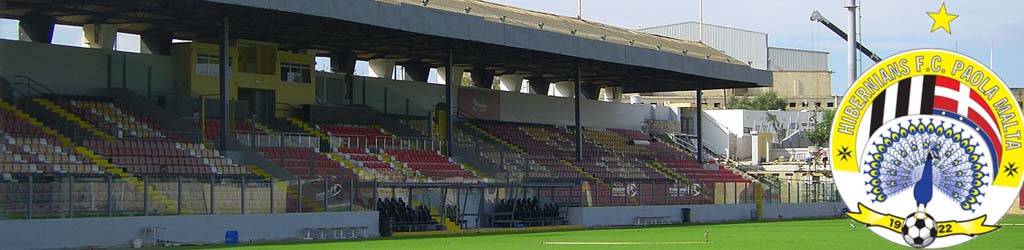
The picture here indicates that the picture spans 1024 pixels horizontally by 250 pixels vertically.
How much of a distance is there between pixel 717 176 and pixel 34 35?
32.9 metres

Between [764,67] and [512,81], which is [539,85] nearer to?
[512,81]

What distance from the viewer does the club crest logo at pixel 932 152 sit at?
5469 millimetres

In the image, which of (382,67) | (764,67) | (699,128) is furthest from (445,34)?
(764,67)

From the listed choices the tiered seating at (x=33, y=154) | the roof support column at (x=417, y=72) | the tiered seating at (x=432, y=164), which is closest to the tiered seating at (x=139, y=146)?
the tiered seating at (x=33, y=154)

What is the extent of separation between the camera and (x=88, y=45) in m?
44.4

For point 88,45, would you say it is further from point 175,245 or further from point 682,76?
point 682,76

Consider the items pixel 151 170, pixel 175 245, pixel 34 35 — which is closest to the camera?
pixel 175 245

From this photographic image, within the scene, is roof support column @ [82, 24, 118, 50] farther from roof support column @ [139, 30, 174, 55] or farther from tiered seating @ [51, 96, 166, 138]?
tiered seating @ [51, 96, 166, 138]

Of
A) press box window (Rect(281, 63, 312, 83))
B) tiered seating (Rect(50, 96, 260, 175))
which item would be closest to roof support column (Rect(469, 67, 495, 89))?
press box window (Rect(281, 63, 312, 83))

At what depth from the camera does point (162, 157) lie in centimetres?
3634

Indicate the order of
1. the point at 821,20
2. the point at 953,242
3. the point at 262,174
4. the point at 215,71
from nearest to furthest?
the point at 953,242, the point at 821,20, the point at 262,174, the point at 215,71

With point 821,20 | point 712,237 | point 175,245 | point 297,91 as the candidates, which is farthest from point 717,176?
point 821,20

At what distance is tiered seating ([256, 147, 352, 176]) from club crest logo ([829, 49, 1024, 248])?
33845 millimetres

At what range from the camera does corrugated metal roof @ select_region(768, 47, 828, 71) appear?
115250 millimetres
